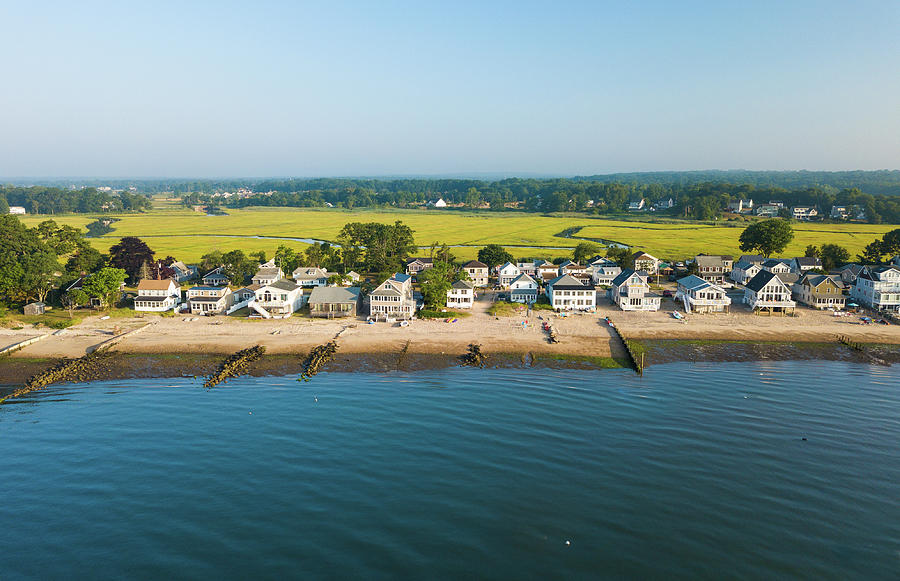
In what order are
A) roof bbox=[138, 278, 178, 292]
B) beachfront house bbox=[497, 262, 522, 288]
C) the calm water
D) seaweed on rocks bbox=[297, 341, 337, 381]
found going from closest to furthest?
the calm water
seaweed on rocks bbox=[297, 341, 337, 381]
roof bbox=[138, 278, 178, 292]
beachfront house bbox=[497, 262, 522, 288]

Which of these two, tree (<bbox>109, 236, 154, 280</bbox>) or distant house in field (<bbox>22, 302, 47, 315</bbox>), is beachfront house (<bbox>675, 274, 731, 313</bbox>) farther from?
distant house in field (<bbox>22, 302, 47, 315</bbox>)

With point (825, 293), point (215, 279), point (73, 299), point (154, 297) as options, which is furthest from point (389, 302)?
point (825, 293)

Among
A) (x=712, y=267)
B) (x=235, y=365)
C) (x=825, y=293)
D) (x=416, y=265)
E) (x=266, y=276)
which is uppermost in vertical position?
(x=712, y=267)

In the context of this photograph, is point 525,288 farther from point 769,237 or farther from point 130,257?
point 130,257

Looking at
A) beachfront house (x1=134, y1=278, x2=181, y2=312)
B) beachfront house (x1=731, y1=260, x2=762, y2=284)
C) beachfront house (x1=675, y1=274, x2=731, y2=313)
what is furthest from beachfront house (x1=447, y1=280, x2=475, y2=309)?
beachfront house (x1=731, y1=260, x2=762, y2=284)

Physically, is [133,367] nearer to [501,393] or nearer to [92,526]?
[92,526]

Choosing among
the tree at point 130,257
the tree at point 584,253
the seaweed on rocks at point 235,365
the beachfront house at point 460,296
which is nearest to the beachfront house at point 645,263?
the tree at point 584,253
